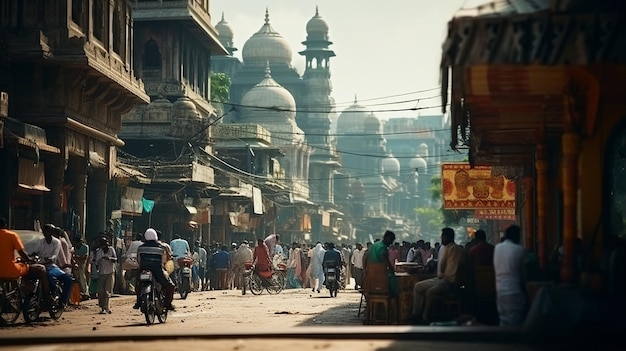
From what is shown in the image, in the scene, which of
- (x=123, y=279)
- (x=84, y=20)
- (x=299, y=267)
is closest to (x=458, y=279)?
(x=123, y=279)

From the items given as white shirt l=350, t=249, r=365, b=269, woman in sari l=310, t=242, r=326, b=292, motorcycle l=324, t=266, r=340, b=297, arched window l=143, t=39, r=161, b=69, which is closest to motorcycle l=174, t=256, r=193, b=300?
motorcycle l=324, t=266, r=340, b=297

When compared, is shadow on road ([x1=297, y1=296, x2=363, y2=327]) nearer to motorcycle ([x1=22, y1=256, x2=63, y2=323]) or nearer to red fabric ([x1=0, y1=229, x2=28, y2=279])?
motorcycle ([x1=22, y1=256, x2=63, y2=323])

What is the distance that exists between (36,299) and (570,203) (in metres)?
9.22

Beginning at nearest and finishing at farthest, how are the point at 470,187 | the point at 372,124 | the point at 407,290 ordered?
the point at 407,290
the point at 470,187
the point at 372,124

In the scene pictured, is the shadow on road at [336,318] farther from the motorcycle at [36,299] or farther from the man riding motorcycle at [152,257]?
the motorcycle at [36,299]

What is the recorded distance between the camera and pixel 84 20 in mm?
30547

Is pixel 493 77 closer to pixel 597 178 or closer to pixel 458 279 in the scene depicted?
pixel 597 178

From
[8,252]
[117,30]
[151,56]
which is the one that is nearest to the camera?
[8,252]

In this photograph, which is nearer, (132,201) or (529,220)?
(529,220)

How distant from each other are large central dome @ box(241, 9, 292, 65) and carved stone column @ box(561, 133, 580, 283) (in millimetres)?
89642

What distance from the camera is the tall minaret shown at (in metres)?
106

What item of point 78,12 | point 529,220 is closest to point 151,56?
point 78,12

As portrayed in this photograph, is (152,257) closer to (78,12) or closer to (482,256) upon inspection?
(482,256)

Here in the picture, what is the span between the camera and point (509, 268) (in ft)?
42.1
